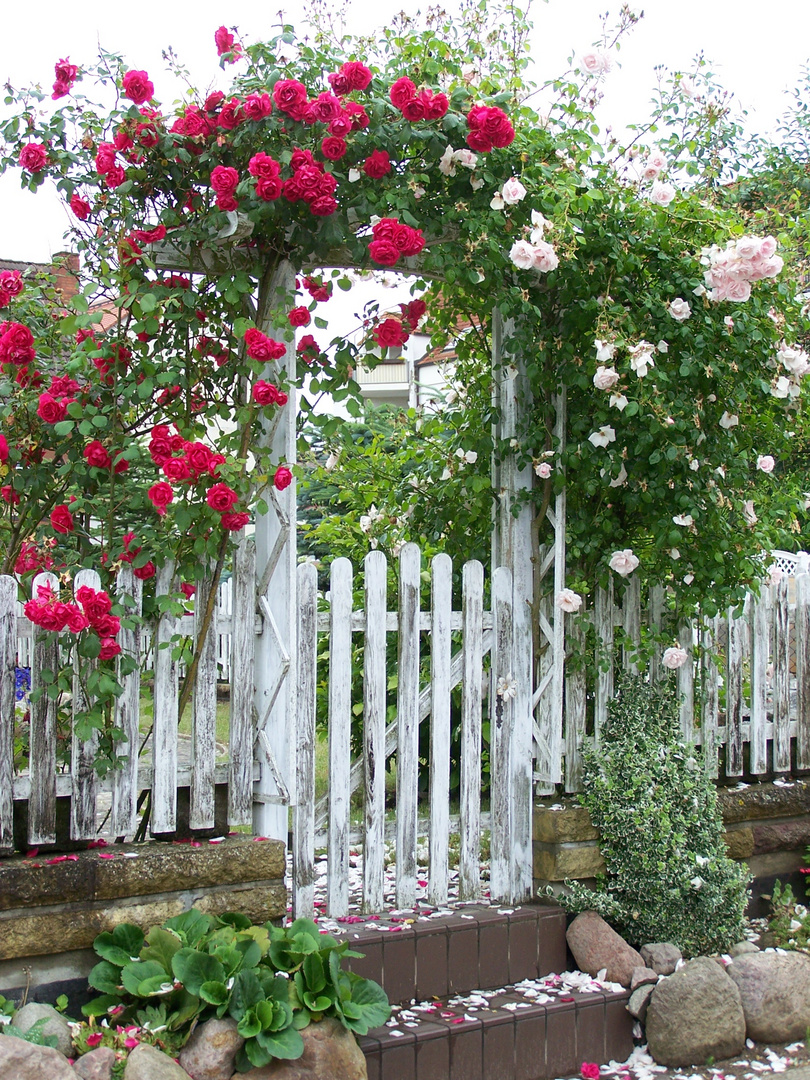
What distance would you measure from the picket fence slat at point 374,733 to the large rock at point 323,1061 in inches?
32.1

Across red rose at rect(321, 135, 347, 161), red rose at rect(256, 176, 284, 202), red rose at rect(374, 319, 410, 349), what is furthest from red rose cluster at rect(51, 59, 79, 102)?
red rose at rect(374, 319, 410, 349)

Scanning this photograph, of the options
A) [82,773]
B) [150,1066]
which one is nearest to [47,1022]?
[150,1066]

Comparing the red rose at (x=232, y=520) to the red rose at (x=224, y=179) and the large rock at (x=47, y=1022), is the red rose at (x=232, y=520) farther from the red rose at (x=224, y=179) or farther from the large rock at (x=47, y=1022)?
the large rock at (x=47, y=1022)

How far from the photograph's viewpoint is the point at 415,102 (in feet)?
11.5

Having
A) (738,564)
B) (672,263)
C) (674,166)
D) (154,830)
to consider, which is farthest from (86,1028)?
(674,166)

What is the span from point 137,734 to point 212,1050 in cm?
99

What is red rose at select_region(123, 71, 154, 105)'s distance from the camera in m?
3.35

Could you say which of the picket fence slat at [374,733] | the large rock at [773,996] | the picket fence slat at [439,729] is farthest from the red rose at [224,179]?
the large rock at [773,996]

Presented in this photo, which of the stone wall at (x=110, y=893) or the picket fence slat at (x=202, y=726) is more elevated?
the picket fence slat at (x=202, y=726)

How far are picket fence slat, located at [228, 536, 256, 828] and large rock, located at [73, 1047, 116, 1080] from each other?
92 cm

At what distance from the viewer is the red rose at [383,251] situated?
353cm

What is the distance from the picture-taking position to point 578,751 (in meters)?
4.33

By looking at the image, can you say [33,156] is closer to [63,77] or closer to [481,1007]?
[63,77]

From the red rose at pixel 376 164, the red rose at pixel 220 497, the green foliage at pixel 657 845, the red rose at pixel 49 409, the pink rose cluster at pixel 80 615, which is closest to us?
the pink rose cluster at pixel 80 615
